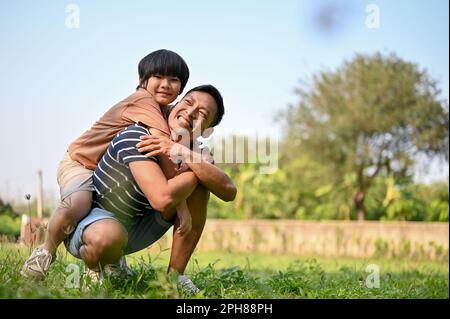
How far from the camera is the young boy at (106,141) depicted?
3314 mm

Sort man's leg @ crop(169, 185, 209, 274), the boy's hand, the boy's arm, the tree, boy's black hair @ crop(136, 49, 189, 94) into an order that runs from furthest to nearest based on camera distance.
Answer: the tree
boy's black hair @ crop(136, 49, 189, 94)
man's leg @ crop(169, 185, 209, 274)
the boy's hand
the boy's arm

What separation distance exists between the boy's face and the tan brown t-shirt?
0.16 ft

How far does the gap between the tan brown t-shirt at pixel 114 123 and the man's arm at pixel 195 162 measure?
0.13 metres

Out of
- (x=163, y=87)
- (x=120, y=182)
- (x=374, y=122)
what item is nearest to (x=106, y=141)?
(x=120, y=182)

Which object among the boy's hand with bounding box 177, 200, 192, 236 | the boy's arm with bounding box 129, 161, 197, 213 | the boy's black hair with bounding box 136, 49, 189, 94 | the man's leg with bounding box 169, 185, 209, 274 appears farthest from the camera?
the boy's black hair with bounding box 136, 49, 189, 94

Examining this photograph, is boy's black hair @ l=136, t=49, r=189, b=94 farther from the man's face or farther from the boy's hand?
the boy's hand

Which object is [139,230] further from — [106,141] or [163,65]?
[163,65]

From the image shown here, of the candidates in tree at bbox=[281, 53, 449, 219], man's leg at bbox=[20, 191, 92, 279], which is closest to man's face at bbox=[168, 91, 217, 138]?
man's leg at bbox=[20, 191, 92, 279]

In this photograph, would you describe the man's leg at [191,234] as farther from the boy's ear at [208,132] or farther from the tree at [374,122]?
the tree at [374,122]

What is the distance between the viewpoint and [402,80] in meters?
18.2

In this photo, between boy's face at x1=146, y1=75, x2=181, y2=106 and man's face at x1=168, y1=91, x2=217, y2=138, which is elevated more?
boy's face at x1=146, y1=75, x2=181, y2=106

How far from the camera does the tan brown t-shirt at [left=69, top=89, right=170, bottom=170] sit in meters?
3.33
